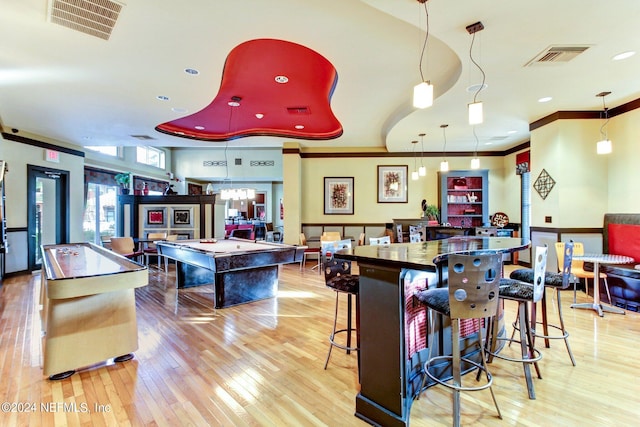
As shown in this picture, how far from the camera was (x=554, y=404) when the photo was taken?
2.16 metres

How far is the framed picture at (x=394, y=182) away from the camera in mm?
8492

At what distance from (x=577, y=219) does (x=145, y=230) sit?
923 centimetres

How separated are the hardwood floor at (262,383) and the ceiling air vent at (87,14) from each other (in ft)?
10.0

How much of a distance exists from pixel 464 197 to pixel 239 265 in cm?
673

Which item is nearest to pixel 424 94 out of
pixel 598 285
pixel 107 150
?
pixel 598 285

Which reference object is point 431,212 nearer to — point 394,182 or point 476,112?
point 394,182

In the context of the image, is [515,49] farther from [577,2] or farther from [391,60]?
[391,60]

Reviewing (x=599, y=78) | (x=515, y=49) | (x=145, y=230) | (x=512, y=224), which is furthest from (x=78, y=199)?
(x=512, y=224)

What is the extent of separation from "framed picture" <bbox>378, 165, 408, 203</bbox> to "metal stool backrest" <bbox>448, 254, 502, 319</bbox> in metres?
6.76

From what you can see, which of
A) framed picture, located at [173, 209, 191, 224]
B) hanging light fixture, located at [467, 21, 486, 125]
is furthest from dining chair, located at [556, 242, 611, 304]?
framed picture, located at [173, 209, 191, 224]

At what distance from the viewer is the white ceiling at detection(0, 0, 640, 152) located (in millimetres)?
2600

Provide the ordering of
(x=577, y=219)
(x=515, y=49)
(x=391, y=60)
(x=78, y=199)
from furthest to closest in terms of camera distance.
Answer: (x=78, y=199), (x=577, y=219), (x=391, y=60), (x=515, y=49)

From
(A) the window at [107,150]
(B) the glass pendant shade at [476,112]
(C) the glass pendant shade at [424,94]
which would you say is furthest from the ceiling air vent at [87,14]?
(A) the window at [107,150]

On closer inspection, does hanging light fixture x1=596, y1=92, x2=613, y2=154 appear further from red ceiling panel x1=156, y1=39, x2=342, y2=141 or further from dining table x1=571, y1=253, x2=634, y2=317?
red ceiling panel x1=156, y1=39, x2=342, y2=141
